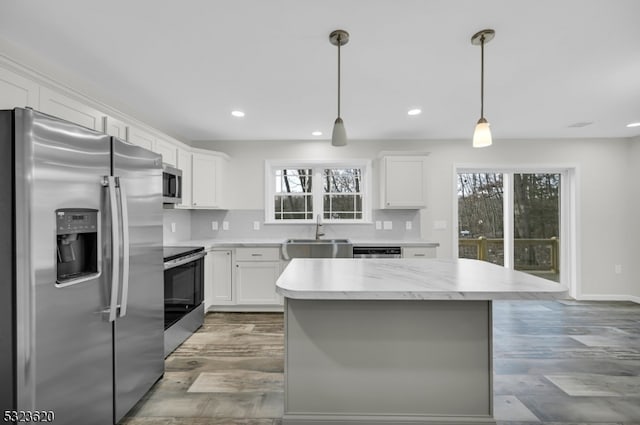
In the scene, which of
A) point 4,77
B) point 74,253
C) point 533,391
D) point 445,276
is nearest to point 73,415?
point 74,253

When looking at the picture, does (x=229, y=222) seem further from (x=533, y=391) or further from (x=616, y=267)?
(x=616, y=267)

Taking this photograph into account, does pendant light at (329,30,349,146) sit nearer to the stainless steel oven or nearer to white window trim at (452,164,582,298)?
the stainless steel oven

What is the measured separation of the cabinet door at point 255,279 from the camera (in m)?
3.85

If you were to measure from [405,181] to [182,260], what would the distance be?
283 cm

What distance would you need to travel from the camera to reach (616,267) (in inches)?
174

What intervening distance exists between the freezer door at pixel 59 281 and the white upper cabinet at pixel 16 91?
2.03 feet

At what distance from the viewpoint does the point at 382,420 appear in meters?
1.68

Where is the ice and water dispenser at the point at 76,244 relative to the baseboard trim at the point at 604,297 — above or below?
above

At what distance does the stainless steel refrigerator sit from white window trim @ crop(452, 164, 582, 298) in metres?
3.99

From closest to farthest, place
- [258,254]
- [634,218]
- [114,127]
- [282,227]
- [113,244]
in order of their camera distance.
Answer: [113,244]
[114,127]
[258,254]
[634,218]
[282,227]

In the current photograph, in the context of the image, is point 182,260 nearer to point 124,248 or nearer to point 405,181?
point 124,248

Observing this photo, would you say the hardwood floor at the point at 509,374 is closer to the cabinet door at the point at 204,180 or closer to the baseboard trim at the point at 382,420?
the baseboard trim at the point at 382,420

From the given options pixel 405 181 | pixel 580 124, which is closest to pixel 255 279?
pixel 405 181

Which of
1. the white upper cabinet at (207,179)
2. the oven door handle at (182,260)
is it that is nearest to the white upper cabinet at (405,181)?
the white upper cabinet at (207,179)
